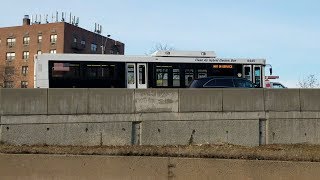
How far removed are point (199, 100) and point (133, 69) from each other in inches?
408

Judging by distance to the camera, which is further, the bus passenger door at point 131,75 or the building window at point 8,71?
the building window at point 8,71

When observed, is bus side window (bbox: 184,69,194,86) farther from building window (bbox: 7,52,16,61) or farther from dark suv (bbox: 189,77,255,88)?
building window (bbox: 7,52,16,61)

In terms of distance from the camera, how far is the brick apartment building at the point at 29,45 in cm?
8250

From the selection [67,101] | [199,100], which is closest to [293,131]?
[199,100]

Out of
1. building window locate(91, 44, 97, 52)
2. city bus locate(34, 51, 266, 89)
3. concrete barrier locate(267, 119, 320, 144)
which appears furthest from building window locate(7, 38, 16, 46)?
concrete barrier locate(267, 119, 320, 144)

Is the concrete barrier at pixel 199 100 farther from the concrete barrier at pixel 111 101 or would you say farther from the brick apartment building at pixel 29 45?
the brick apartment building at pixel 29 45

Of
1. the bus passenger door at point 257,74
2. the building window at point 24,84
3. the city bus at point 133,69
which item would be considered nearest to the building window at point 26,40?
the building window at point 24,84

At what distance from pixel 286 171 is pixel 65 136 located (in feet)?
22.6

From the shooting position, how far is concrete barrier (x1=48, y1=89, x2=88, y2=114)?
13.9 meters

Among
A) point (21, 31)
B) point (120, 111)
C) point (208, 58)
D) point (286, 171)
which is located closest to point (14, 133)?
point (120, 111)

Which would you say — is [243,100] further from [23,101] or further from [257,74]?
[257,74]

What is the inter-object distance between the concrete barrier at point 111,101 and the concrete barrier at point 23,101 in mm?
1423

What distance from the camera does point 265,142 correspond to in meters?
15.3

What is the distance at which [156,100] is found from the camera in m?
14.8
